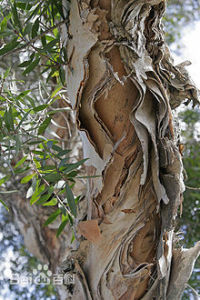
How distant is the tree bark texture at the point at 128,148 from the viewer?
23.9 inches

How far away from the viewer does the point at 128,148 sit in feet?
2.07

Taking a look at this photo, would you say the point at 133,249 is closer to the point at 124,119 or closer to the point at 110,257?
the point at 110,257

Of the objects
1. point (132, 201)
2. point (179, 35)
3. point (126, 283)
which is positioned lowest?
Answer: point (126, 283)

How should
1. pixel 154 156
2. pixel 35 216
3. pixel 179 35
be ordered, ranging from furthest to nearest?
pixel 179 35
pixel 35 216
pixel 154 156

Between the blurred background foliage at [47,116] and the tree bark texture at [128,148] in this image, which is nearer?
the tree bark texture at [128,148]

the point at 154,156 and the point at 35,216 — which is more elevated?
the point at 154,156

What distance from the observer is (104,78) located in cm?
63

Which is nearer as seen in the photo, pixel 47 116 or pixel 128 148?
pixel 128 148

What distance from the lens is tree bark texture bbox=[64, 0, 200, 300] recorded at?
61cm

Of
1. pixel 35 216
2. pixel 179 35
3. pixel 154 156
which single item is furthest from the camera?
pixel 179 35

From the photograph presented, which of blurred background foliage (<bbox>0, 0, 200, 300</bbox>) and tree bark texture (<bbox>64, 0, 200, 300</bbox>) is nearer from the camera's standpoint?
tree bark texture (<bbox>64, 0, 200, 300</bbox>)

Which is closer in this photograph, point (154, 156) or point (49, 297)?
point (154, 156)

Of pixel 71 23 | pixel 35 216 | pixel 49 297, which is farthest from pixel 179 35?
pixel 49 297

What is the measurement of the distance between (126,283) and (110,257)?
0.05 meters
